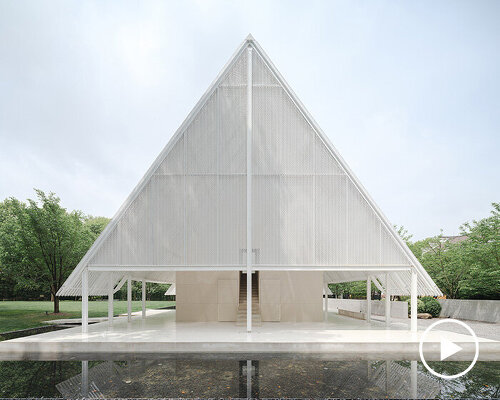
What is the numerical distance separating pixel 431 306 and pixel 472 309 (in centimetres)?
236

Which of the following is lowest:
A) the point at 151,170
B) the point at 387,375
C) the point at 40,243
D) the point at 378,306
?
the point at 378,306

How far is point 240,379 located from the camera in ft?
27.4

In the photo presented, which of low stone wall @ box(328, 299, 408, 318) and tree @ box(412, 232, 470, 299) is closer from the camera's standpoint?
low stone wall @ box(328, 299, 408, 318)

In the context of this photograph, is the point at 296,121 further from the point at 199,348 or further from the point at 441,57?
the point at 441,57

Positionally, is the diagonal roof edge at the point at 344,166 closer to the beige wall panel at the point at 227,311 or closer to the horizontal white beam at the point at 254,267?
the horizontal white beam at the point at 254,267

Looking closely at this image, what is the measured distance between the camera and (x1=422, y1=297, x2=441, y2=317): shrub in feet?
78.8

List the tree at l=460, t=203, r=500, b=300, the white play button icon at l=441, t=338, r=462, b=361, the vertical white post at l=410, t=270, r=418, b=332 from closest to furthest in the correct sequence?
the white play button icon at l=441, t=338, r=462, b=361 → the vertical white post at l=410, t=270, r=418, b=332 → the tree at l=460, t=203, r=500, b=300

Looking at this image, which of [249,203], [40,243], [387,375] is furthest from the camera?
[40,243]

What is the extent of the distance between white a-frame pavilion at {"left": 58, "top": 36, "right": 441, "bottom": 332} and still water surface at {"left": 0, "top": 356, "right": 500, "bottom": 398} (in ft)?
15.7

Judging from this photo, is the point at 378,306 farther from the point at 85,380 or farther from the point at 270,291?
the point at 85,380

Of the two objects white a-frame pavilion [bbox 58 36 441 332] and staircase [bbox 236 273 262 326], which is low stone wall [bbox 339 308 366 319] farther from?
white a-frame pavilion [bbox 58 36 441 332]

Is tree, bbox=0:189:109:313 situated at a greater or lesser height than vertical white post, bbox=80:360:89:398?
greater

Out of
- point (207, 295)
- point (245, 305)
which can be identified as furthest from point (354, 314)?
point (207, 295)

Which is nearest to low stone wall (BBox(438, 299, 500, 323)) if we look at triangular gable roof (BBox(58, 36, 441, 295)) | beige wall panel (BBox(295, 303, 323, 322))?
triangular gable roof (BBox(58, 36, 441, 295))
